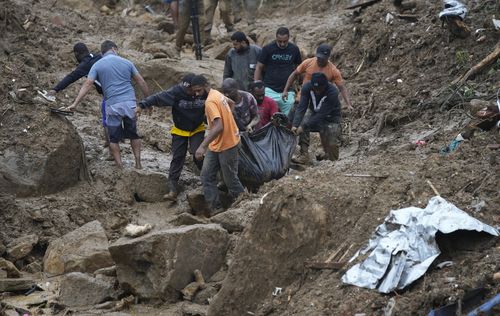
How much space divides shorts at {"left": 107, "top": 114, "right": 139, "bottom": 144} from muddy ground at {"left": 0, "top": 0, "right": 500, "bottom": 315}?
436 millimetres

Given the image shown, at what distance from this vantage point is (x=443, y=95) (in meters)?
13.0

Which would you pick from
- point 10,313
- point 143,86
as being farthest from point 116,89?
point 10,313

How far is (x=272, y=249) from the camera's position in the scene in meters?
7.66

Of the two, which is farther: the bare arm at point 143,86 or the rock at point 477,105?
the bare arm at point 143,86

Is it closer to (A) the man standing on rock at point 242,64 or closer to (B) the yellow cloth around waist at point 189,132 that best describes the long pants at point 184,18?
(A) the man standing on rock at point 242,64

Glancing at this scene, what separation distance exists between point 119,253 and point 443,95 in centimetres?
582

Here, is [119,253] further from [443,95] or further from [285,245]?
[443,95]

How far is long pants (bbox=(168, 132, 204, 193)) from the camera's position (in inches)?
453

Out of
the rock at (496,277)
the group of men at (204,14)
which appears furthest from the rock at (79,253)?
the group of men at (204,14)

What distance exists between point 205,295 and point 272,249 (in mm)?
1309

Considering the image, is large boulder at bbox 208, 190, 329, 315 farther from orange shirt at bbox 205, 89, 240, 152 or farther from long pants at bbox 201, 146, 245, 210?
long pants at bbox 201, 146, 245, 210

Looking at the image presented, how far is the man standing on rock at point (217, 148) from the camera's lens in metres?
10.3

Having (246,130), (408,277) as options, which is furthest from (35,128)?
(408,277)

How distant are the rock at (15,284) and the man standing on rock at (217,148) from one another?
2.34 meters
